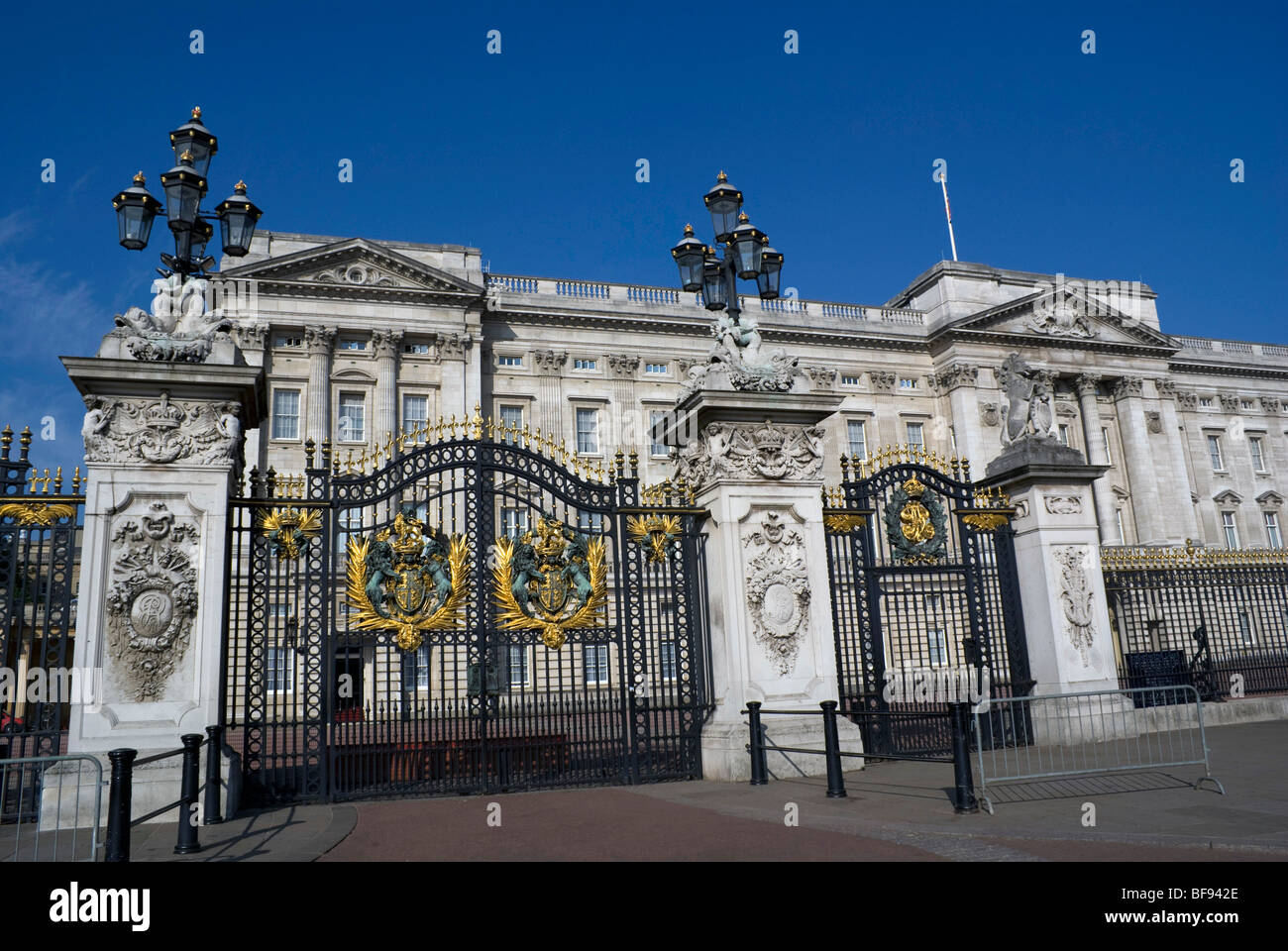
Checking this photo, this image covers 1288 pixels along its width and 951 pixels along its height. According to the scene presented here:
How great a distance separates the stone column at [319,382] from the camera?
37.0m

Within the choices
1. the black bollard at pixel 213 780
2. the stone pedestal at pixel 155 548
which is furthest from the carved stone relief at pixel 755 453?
the black bollard at pixel 213 780

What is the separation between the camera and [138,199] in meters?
10.7

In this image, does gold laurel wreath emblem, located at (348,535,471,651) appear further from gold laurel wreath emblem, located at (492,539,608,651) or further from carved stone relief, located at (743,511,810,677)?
carved stone relief, located at (743,511,810,677)

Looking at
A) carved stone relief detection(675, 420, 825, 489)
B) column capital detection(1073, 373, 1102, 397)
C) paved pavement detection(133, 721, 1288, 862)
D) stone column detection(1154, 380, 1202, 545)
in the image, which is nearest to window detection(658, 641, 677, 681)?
paved pavement detection(133, 721, 1288, 862)

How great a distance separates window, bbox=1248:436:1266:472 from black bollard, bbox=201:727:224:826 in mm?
63013

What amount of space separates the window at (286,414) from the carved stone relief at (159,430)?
27208mm

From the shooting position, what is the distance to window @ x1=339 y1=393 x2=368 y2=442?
3838 centimetres

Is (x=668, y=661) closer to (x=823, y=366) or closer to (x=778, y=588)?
(x=778, y=588)

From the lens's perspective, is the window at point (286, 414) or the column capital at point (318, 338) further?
the column capital at point (318, 338)

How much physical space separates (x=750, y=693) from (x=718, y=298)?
5.86m

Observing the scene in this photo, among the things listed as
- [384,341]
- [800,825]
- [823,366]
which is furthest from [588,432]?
[800,825]

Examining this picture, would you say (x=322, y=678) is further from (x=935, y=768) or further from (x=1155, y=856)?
(x=1155, y=856)

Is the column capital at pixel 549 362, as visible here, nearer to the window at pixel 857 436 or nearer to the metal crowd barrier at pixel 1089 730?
the window at pixel 857 436

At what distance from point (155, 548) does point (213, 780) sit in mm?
2633
